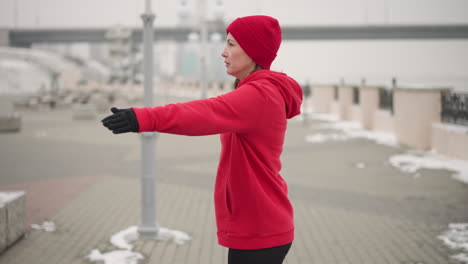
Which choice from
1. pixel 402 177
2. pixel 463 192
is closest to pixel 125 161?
pixel 402 177

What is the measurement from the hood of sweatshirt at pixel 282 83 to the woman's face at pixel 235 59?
83 millimetres

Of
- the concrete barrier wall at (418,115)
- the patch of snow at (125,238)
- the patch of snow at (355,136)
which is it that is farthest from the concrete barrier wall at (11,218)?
the patch of snow at (355,136)

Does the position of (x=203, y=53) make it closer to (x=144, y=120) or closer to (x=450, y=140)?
(x=450, y=140)

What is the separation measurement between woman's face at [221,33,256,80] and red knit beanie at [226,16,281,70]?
0.07 ft

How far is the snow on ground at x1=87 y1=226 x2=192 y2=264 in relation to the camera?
5445mm

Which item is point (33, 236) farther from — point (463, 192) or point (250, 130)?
point (463, 192)

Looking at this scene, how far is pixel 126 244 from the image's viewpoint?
234 inches

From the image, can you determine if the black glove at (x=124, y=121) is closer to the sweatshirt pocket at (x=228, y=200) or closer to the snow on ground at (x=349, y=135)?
the sweatshirt pocket at (x=228, y=200)

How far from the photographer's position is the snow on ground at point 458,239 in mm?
5570

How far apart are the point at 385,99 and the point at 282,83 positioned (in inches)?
673

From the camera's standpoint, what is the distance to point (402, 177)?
33.6 ft

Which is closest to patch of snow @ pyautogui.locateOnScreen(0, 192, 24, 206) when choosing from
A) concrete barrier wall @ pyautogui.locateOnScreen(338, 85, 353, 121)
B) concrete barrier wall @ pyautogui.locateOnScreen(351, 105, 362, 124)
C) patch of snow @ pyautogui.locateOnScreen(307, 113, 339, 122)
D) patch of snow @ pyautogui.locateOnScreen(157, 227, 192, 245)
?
patch of snow @ pyautogui.locateOnScreen(157, 227, 192, 245)

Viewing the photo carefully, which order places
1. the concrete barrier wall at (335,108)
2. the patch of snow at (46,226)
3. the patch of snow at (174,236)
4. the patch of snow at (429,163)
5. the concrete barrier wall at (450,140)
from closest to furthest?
the patch of snow at (174,236) → the patch of snow at (46,226) → the patch of snow at (429,163) → the concrete barrier wall at (450,140) → the concrete barrier wall at (335,108)

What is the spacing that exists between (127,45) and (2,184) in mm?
79422
